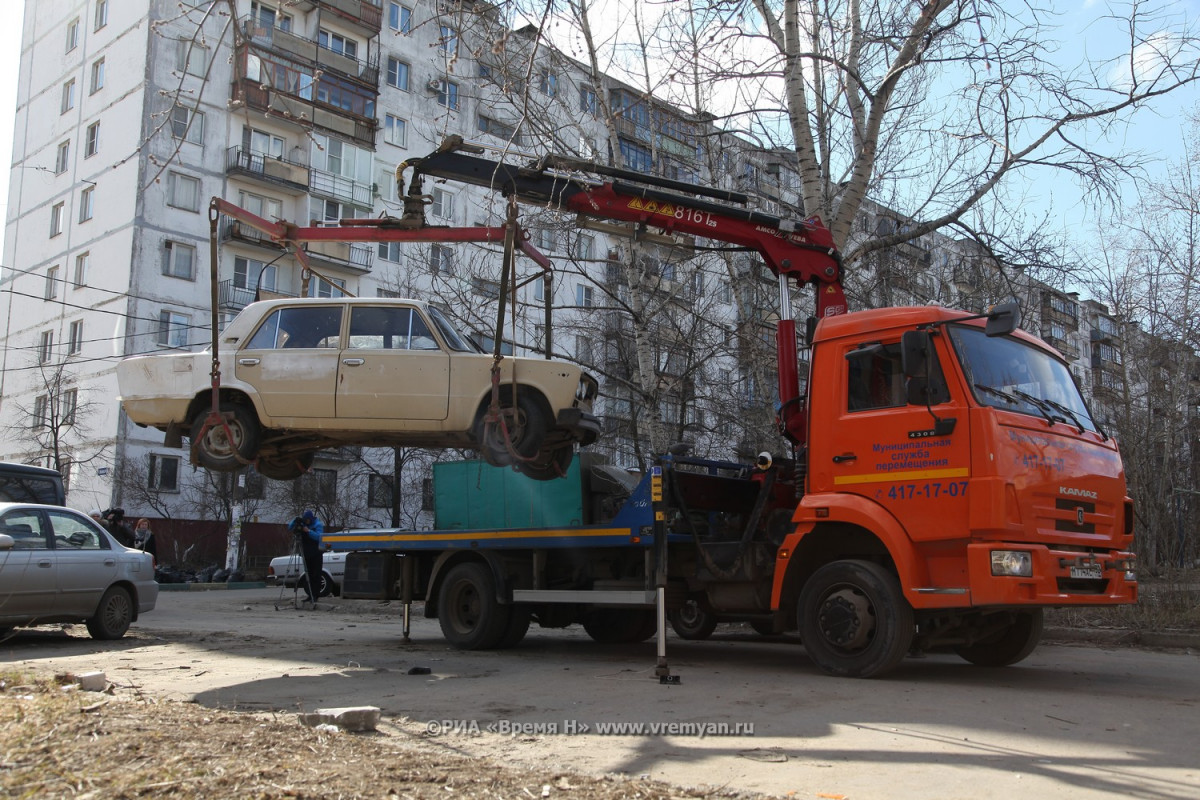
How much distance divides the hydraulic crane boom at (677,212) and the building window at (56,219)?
1346 inches

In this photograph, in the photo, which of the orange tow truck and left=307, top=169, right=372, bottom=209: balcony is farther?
left=307, top=169, right=372, bottom=209: balcony

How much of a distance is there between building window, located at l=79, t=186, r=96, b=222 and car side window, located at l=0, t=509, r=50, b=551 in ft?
95.8

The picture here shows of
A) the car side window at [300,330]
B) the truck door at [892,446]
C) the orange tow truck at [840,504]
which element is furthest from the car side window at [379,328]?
the truck door at [892,446]

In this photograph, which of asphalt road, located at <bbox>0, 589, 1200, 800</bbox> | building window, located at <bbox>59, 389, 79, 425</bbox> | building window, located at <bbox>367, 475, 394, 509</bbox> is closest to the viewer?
asphalt road, located at <bbox>0, 589, 1200, 800</bbox>

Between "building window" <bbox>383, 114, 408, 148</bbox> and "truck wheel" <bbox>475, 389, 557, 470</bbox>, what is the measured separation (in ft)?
115

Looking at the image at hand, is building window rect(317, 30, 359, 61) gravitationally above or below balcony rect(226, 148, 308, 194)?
above

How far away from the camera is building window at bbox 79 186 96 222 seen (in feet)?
119

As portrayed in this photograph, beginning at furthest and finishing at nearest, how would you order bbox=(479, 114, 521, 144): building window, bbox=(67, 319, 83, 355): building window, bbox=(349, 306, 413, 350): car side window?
1. bbox=(67, 319, 83, 355): building window
2. bbox=(349, 306, 413, 350): car side window
3. bbox=(479, 114, 521, 144): building window

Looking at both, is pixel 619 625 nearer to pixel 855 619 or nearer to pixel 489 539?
pixel 489 539

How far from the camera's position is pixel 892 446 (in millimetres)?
7852

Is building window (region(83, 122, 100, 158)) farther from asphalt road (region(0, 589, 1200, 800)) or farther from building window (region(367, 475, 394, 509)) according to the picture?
asphalt road (region(0, 589, 1200, 800))

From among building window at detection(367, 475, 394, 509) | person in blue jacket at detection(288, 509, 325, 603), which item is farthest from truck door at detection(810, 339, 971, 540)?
building window at detection(367, 475, 394, 509)

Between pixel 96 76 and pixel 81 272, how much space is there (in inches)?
281

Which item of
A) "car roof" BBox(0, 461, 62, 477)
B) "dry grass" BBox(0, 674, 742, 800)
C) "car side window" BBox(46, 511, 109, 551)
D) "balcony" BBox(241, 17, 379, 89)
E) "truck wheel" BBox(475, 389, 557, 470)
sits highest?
"balcony" BBox(241, 17, 379, 89)
